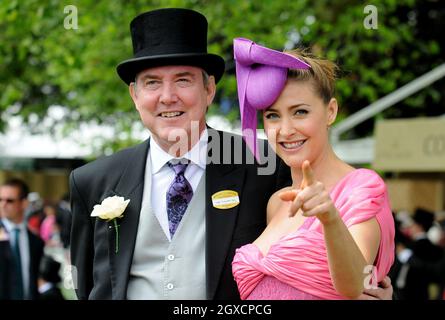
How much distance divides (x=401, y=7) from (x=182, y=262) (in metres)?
8.97

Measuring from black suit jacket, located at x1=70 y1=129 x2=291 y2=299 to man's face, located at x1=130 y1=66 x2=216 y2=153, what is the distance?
0.17 m

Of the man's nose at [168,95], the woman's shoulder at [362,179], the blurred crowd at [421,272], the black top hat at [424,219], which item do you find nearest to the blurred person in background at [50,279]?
the blurred crowd at [421,272]

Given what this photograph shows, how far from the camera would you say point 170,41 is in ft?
10.4

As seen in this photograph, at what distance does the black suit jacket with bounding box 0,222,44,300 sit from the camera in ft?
20.7

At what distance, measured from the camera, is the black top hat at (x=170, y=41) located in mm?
3111

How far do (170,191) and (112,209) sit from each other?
11.1 inches

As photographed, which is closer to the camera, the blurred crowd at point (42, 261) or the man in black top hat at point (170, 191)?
the man in black top hat at point (170, 191)

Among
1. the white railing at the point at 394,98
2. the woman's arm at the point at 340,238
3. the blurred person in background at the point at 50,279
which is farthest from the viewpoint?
the white railing at the point at 394,98

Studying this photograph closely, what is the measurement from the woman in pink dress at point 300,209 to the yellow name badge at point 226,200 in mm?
318

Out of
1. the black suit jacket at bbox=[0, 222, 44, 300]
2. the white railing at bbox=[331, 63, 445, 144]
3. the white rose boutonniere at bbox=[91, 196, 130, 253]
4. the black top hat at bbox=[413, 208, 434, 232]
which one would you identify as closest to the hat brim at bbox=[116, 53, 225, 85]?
the white rose boutonniere at bbox=[91, 196, 130, 253]

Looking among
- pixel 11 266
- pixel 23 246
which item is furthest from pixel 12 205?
pixel 11 266

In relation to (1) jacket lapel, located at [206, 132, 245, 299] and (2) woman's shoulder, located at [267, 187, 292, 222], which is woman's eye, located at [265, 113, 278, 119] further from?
(1) jacket lapel, located at [206, 132, 245, 299]

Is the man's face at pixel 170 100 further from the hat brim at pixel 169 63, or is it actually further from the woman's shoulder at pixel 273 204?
the woman's shoulder at pixel 273 204

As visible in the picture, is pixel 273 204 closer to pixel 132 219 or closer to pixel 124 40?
pixel 132 219
